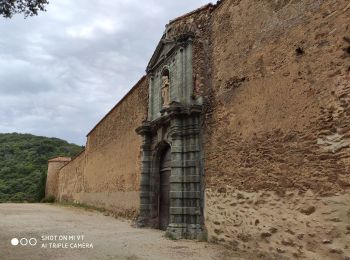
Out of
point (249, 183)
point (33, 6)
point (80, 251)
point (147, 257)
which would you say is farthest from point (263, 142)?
point (33, 6)

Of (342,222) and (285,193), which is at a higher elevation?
(285,193)

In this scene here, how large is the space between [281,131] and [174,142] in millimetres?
3513

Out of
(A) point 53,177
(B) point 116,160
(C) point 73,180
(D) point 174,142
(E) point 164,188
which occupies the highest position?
(A) point 53,177

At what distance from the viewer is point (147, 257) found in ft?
20.3

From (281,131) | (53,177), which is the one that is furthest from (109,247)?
(53,177)

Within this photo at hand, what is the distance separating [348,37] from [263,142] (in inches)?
89.9

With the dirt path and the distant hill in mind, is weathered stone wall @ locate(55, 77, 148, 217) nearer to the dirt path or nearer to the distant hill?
the dirt path

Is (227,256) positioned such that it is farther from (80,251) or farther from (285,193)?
(80,251)

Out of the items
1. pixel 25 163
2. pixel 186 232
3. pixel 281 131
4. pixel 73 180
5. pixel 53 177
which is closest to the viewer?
pixel 281 131

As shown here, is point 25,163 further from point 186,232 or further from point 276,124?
point 276,124

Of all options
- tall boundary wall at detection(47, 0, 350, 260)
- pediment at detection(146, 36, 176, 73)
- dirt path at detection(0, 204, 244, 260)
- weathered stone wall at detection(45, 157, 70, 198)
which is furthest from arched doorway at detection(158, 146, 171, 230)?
weathered stone wall at detection(45, 157, 70, 198)

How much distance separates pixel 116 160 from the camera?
16.5 metres

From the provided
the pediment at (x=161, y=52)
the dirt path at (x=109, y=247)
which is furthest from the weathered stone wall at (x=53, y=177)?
the dirt path at (x=109, y=247)

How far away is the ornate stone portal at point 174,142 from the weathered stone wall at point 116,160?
180 centimetres
